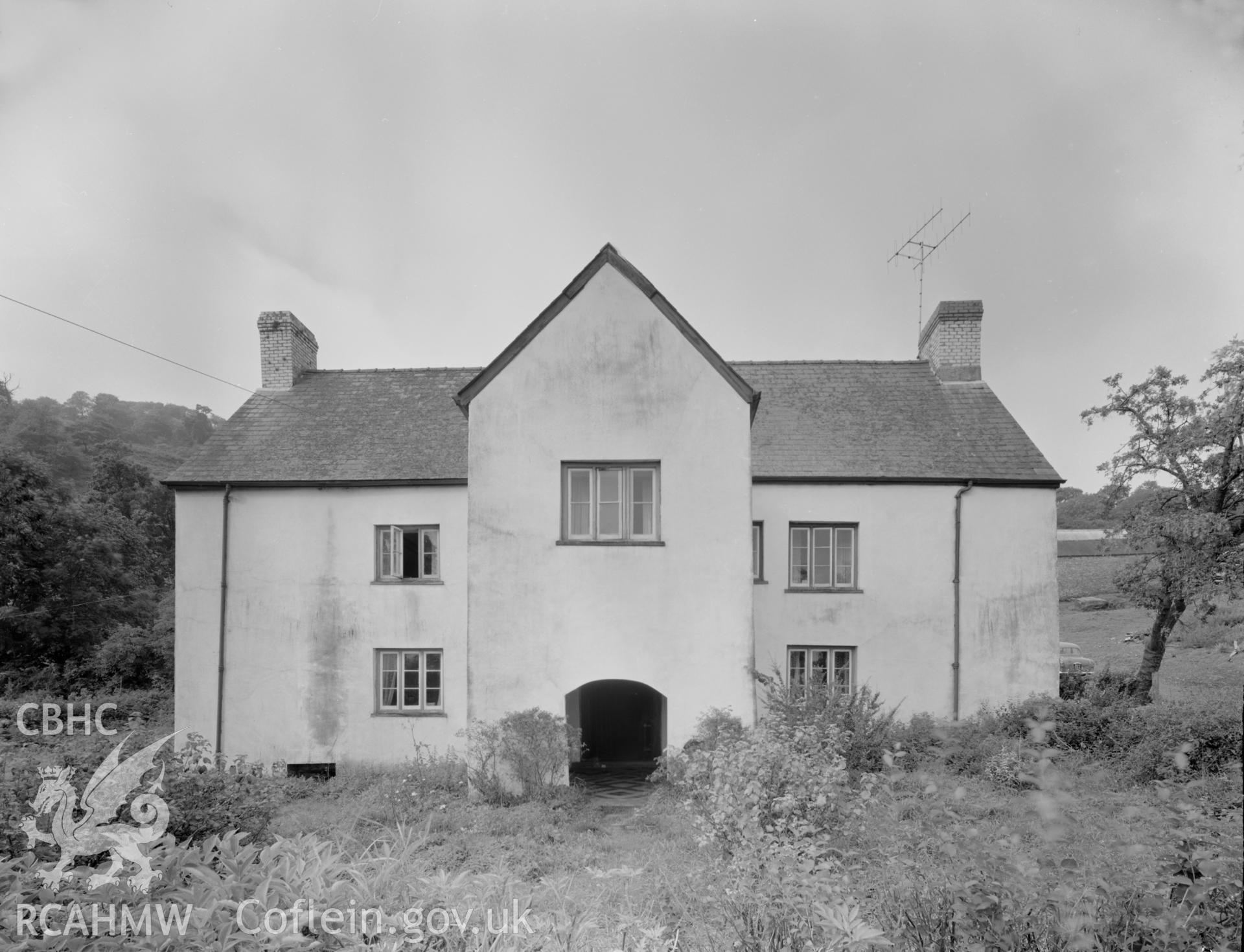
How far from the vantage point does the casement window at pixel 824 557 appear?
13922 millimetres

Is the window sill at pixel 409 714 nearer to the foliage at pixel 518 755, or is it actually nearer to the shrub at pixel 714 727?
the foliage at pixel 518 755

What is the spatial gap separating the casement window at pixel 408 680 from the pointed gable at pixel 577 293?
621 centimetres

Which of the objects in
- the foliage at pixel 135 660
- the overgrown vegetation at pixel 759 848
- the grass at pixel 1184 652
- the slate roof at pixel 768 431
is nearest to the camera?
the overgrown vegetation at pixel 759 848

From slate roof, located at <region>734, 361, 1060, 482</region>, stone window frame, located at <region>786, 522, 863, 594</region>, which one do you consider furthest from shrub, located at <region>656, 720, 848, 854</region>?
slate roof, located at <region>734, 361, 1060, 482</region>

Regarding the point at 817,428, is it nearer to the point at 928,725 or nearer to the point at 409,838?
the point at 928,725

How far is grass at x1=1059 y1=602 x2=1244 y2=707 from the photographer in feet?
49.8

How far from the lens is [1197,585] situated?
12.3 m

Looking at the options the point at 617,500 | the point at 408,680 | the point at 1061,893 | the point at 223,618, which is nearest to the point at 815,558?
the point at 617,500

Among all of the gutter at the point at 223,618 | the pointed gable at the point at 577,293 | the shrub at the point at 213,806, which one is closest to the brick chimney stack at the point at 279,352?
the gutter at the point at 223,618

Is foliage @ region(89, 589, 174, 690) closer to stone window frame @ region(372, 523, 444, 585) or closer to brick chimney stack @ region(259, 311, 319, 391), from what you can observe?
brick chimney stack @ region(259, 311, 319, 391)

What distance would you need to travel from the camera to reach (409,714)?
1330cm

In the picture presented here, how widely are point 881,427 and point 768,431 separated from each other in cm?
279

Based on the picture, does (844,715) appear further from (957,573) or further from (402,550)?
(402,550)

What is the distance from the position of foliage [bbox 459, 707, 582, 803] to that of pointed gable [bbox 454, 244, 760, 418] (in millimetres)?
5656
